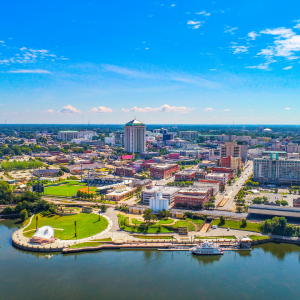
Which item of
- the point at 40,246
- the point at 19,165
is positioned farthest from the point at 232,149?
the point at 40,246

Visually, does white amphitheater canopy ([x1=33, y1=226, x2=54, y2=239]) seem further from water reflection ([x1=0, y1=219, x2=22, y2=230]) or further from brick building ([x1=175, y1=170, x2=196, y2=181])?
brick building ([x1=175, y1=170, x2=196, y2=181])

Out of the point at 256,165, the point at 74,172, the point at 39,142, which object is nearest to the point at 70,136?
the point at 39,142

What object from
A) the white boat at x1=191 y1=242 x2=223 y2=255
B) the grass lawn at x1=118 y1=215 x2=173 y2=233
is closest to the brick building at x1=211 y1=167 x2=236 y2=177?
the grass lawn at x1=118 y1=215 x2=173 y2=233

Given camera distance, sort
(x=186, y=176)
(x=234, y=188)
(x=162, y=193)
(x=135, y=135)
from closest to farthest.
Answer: (x=162, y=193) < (x=234, y=188) < (x=186, y=176) < (x=135, y=135)

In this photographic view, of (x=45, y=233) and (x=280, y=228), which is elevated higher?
(x=280, y=228)

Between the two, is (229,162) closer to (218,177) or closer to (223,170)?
(223,170)

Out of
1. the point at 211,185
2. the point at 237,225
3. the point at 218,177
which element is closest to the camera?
the point at 237,225

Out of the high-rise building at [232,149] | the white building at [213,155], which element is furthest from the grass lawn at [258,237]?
the white building at [213,155]

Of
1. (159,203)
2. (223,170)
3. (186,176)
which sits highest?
(223,170)

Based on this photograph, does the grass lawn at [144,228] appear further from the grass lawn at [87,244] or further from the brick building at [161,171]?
the brick building at [161,171]
